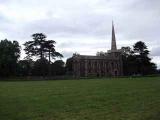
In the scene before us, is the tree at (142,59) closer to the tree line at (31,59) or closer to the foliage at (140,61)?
the foliage at (140,61)

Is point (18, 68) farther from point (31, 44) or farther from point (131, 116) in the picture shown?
point (131, 116)

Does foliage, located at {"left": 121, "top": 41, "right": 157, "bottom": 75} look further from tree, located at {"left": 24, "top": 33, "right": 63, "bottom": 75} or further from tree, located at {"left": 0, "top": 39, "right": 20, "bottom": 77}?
tree, located at {"left": 0, "top": 39, "right": 20, "bottom": 77}

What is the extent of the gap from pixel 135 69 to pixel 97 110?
10679cm

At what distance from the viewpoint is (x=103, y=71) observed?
13375cm

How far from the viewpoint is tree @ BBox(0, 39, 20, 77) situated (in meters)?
84.1

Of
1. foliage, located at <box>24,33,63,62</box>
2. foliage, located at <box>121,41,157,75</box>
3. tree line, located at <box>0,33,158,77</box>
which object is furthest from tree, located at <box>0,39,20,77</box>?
foliage, located at <box>121,41,157,75</box>

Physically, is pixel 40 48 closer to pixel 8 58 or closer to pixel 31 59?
pixel 31 59

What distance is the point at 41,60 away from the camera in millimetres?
99875

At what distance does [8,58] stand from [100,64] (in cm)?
5445

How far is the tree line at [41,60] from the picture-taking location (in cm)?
8625

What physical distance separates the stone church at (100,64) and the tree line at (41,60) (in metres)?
3.18

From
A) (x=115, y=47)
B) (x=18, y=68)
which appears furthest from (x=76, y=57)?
(x=18, y=68)

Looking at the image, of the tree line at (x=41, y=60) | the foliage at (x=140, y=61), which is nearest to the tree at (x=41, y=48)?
the tree line at (x=41, y=60)

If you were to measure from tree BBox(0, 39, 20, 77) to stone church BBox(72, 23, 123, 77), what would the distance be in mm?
38086
